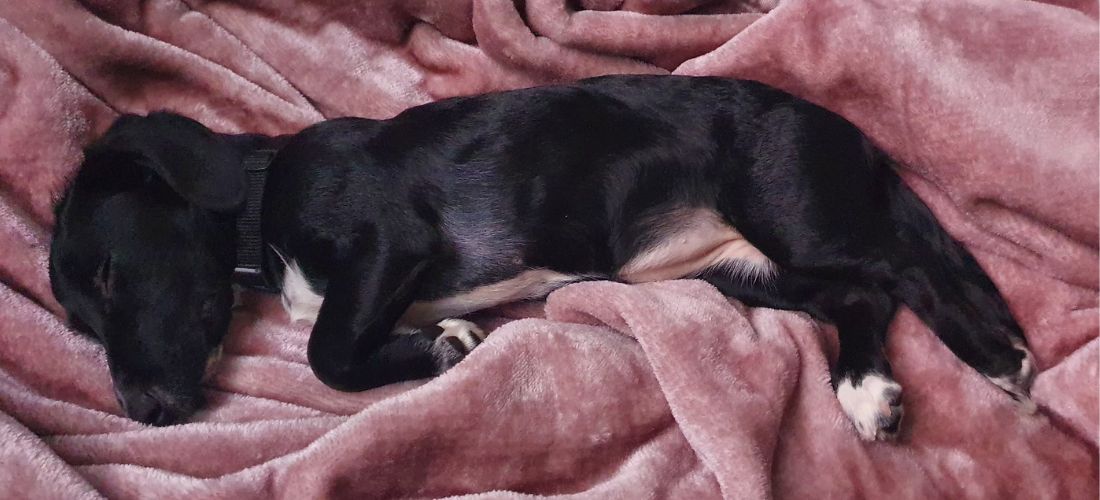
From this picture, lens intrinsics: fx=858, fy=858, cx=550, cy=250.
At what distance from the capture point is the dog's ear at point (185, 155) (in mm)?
1660

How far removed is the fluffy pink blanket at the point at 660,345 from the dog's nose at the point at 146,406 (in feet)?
0.10

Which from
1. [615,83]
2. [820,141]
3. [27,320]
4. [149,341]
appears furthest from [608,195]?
[27,320]

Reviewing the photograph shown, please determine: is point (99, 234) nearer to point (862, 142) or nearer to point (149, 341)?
point (149, 341)

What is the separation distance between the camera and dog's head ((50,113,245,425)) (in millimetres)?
1663

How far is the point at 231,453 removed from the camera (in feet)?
4.95

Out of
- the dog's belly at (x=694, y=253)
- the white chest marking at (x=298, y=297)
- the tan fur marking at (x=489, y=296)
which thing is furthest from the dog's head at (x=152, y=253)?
the dog's belly at (x=694, y=253)

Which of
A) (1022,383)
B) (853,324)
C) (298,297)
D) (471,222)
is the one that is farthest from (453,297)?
(1022,383)

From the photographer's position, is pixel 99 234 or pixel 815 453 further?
pixel 99 234

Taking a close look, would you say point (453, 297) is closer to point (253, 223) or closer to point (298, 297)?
point (298, 297)

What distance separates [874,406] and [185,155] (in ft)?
4.50

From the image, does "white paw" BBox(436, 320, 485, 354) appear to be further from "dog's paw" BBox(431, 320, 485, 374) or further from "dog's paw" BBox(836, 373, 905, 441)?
"dog's paw" BBox(836, 373, 905, 441)

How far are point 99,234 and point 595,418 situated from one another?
106 cm

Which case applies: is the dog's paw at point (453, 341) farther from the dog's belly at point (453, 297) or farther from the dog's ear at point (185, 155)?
the dog's ear at point (185, 155)

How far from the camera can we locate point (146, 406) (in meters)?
1.62
